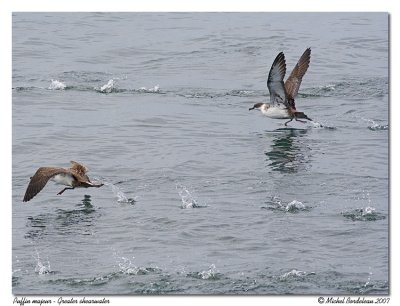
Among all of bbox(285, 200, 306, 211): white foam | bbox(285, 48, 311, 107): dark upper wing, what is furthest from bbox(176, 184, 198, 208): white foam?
bbox(285, 48, 311, 107): dark upper wing

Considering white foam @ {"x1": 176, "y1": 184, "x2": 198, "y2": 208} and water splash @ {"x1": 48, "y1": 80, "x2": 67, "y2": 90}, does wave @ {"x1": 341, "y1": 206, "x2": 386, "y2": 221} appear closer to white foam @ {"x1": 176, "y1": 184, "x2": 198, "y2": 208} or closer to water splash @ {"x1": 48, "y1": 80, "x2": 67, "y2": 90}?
white foam @ {"x1": 176, "y1": 184, "x2": 198, "y2": 208}

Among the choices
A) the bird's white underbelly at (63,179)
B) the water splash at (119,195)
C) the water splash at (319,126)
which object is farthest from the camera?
the water splash at (319,126)

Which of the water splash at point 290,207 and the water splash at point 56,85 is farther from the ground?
the water splash at point 56,85

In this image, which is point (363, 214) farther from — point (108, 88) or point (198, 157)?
point (108, 88)

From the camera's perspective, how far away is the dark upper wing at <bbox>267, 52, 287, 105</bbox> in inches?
658

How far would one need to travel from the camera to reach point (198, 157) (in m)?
16.2

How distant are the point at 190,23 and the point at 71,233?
9.33 meters

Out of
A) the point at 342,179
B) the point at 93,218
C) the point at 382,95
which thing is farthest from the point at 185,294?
the point at 382,95

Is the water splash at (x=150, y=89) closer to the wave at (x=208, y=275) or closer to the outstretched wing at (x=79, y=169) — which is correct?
the outstretched wing at (x=79, y=169)

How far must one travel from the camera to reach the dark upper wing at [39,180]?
1352 centimetres

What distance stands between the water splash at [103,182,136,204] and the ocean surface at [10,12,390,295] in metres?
0.05

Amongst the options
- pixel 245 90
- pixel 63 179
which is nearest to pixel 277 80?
pixel 245 90

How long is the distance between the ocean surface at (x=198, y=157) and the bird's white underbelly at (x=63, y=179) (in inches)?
11.9

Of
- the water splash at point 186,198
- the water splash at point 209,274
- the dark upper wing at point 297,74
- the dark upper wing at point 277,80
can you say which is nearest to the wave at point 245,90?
the dark upper wing at point 297,74
